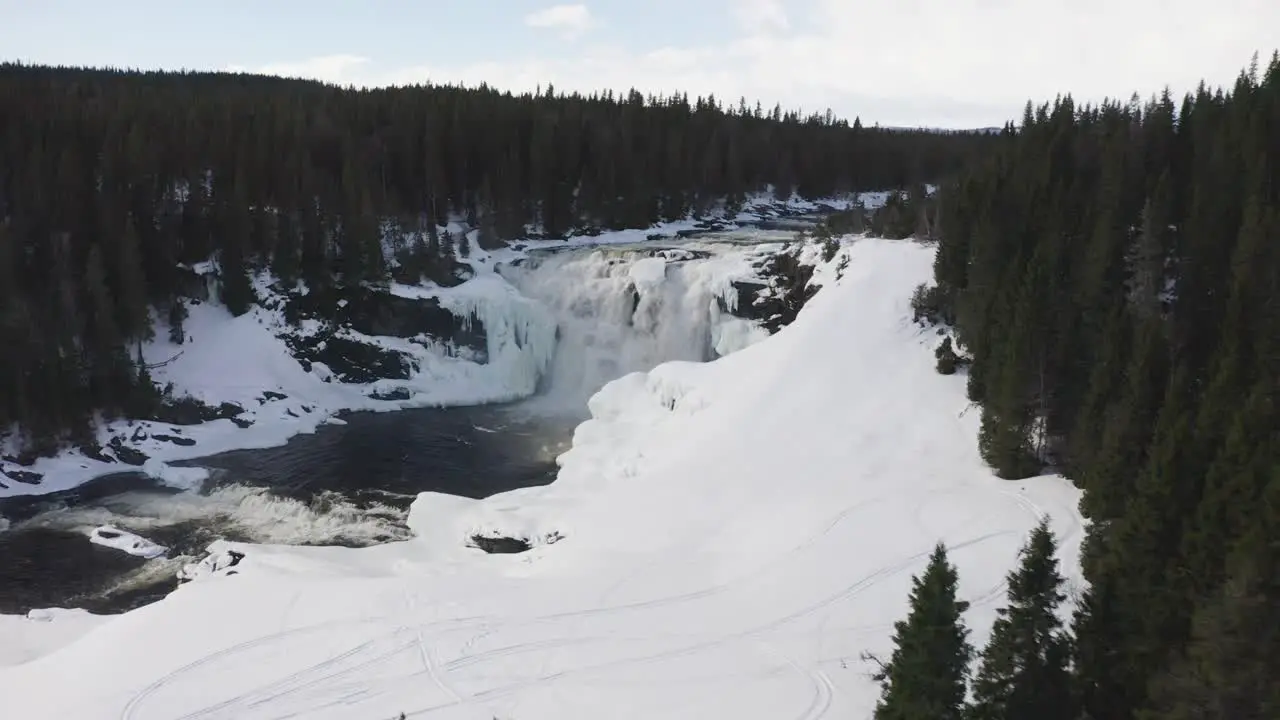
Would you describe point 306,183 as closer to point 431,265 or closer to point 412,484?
point 431,265

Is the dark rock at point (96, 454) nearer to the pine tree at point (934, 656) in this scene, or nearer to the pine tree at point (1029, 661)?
the pine tree at point (934, 656)

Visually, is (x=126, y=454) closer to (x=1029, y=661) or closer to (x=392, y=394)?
(x=392, y=394)

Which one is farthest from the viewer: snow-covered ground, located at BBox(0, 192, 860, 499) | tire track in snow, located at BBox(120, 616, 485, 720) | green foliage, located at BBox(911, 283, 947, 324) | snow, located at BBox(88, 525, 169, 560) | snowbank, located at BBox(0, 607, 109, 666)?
snow-covered ground, located at BBox(0, 192, 860, 499)

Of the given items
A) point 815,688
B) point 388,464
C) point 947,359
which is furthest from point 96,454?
point 947,359

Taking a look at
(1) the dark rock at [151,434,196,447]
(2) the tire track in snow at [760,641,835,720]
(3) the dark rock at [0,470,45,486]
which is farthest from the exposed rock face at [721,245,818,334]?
(3) the dark rock at [0,470,45,486]

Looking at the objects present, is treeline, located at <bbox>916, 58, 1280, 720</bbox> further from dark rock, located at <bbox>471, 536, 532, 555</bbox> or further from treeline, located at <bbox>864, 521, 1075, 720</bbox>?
dark rock, located at <bbox>471, 536, 532, 555</bbox>
